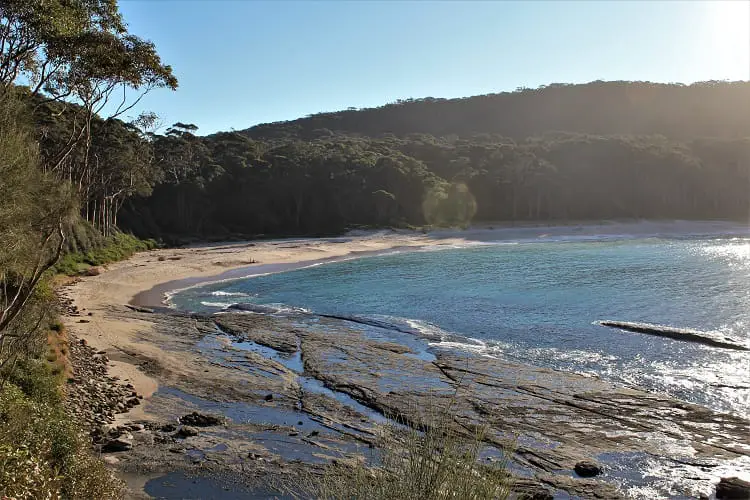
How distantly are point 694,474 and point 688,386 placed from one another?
5942mm

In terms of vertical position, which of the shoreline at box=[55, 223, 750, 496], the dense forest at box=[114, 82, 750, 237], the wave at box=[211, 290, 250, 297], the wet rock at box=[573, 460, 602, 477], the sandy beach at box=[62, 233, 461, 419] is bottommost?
the wet rock at box=[573, 460, 602, 477]

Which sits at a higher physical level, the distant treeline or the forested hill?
the forested hill

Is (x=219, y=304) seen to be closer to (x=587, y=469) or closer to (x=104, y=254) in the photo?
(x=104, y=254)

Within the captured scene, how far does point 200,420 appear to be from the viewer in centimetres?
1291

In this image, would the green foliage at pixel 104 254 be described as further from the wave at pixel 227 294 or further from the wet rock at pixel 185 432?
the wet rock at pixel 185 432

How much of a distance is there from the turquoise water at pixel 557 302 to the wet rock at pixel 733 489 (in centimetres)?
464

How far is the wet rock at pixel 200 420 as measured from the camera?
12.8 meters

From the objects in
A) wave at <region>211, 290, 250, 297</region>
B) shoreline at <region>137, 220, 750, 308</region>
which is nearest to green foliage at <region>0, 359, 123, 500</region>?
wave at <region>211, 290, 250, 297</region>

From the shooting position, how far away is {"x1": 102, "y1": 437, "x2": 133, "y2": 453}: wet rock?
11001mm

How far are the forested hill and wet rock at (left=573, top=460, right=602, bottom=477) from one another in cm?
14871

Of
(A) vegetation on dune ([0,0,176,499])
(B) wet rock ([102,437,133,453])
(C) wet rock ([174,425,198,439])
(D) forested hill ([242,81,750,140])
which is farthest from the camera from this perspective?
(D) forested hill ([242,81,750,140])

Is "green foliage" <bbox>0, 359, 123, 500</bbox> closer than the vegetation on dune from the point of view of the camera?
Yes

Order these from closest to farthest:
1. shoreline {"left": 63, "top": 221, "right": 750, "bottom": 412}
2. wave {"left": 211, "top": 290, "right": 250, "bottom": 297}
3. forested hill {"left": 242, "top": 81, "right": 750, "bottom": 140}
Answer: shoreline {"left": 63, "top": 221, "right": 750, "bottom": 412} → wave {"left": 211, "top": 290, "right": 250, "bottom": 297} → forested hill {"left": 242, "top": 81, "right": 750, "bottom": 140}

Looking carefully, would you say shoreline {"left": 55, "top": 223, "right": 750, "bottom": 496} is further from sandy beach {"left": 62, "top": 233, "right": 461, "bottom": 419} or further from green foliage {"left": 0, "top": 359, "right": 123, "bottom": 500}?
green foliage {"left": 0, "top": 359, "right": 123, "bottom": 500}
